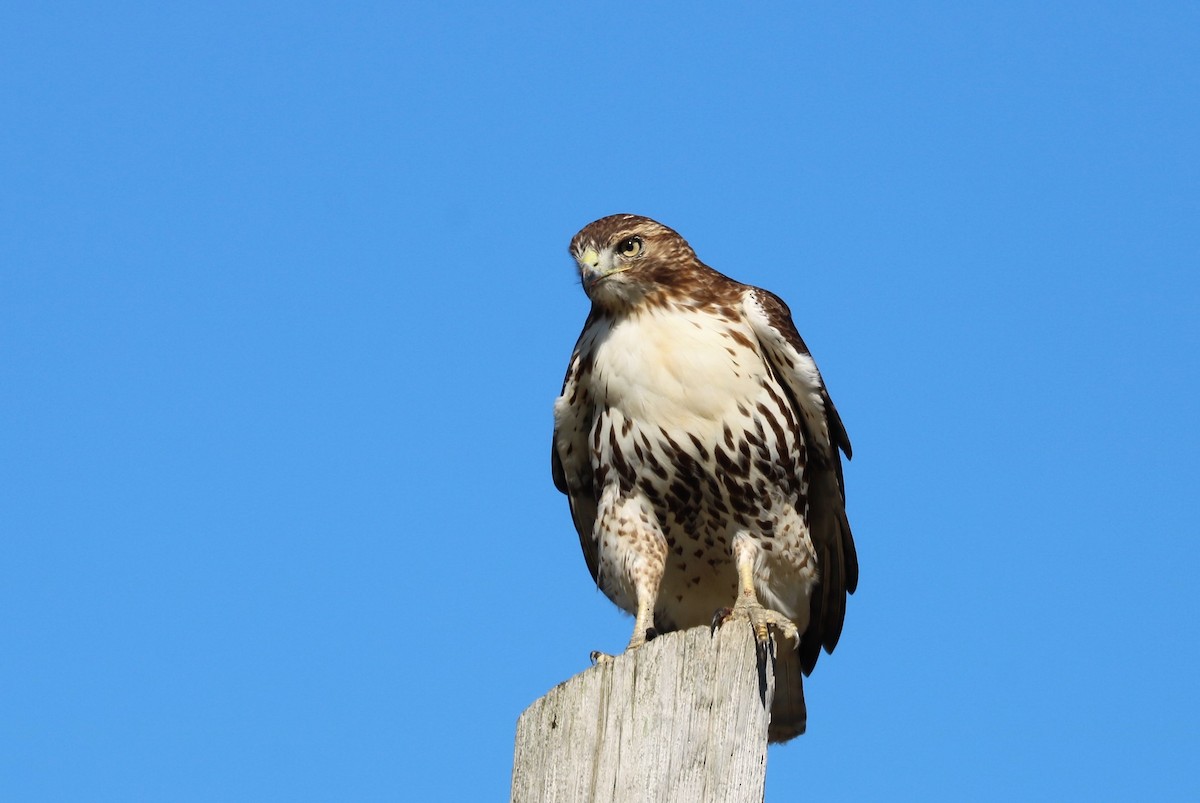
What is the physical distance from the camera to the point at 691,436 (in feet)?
21.7

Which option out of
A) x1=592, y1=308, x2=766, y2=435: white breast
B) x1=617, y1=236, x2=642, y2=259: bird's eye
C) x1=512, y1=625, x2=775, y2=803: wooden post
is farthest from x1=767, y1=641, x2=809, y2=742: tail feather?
x1=512, y1=625, x2=775, y2=803: wooden post

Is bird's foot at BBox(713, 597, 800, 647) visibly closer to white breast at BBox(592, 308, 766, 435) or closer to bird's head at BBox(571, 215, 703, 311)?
white breast at BBox(592, 308, 766, 435)

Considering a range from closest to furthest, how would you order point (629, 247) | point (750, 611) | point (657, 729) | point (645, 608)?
point (657, 729), point (750, 611), point (645, 608), point (629, 247)

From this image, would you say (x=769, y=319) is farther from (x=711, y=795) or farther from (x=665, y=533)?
(x=711, y=795)

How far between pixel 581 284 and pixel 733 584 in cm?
157

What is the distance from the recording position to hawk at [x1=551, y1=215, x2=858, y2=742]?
6617 mm

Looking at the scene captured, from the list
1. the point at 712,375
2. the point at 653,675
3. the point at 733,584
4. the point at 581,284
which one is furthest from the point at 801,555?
the point at 653,675

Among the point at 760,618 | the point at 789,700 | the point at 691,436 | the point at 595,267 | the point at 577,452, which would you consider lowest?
the point at 760,618

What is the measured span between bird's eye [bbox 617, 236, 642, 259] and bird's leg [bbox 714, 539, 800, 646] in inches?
54.1

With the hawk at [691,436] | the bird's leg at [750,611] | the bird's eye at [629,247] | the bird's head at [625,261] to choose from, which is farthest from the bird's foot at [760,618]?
the bird's eye at [629,247]

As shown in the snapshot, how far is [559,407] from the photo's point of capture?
6938 millimetres

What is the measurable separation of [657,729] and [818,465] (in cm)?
302

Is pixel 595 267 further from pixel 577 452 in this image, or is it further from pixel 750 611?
pixel 750 611

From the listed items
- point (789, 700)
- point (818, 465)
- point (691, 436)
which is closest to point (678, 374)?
point (691, 436)
